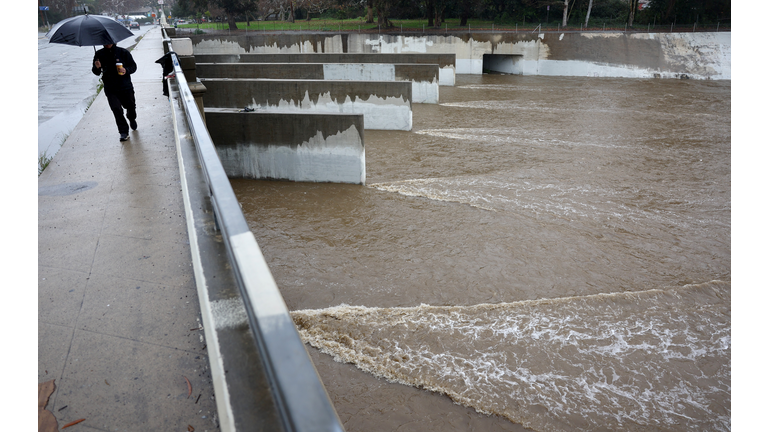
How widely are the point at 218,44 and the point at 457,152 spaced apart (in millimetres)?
26219

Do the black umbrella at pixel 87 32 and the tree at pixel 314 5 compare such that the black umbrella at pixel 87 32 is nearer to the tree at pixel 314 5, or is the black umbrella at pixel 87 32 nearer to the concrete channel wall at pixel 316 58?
the concrete channel wall at pixel 316 58

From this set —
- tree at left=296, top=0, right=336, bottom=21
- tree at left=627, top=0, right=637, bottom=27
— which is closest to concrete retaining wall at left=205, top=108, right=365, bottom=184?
tree at left=627, top=0, right=637, bottom=27

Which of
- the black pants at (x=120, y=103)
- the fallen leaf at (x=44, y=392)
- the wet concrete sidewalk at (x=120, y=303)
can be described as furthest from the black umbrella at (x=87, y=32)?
the fallen leaf at (x=44, y=392)

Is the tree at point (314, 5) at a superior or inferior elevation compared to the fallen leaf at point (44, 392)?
superior

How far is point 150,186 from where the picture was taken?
19.2ft

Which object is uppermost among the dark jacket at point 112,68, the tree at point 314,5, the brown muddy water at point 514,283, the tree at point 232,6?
the tree at point 314,5

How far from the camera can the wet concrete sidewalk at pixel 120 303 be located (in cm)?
270

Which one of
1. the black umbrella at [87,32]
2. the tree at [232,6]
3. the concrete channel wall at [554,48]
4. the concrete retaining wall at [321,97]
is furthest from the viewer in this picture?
the tree at [232,6]

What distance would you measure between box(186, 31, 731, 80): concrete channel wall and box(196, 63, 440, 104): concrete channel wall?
1074 cm

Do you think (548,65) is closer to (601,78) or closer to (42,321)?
(601,78)

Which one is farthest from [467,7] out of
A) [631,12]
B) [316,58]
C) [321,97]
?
[321,97]

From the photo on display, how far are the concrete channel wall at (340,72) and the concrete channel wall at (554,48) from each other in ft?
35.2

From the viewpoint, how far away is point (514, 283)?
7.20 metres

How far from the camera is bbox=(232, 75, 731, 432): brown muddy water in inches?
199
